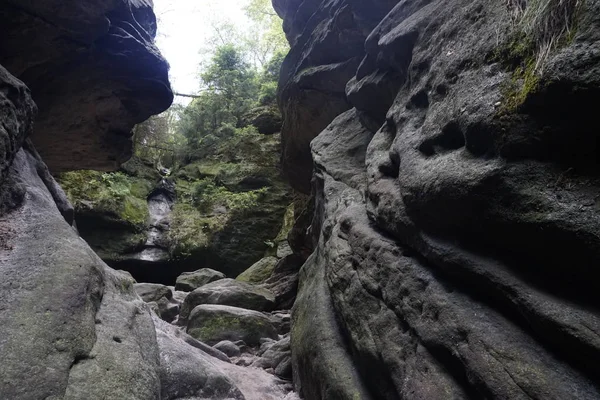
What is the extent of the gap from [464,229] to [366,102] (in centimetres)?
503

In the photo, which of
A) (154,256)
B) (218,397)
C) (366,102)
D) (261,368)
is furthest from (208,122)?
(218,397)

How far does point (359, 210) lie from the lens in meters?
6.08

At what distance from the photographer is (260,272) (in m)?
15.2

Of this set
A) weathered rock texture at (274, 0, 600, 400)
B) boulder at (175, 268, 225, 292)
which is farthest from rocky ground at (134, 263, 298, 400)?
weathered rock texture at (274, 0, 600, 400)

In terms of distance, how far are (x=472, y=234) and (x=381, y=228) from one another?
1763mm

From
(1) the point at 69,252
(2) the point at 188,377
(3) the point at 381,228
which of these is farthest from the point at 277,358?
(1) the point at 69,252

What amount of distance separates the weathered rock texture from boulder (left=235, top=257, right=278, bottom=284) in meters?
8.51

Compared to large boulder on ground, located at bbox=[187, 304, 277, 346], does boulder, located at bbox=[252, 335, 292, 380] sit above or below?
below

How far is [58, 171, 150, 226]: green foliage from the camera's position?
54.1ft

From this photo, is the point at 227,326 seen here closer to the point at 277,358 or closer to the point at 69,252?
the point at 277,358

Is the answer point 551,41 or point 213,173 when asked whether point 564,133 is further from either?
point 213,173

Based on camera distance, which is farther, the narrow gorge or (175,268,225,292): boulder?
(175,268,225,292): boulder

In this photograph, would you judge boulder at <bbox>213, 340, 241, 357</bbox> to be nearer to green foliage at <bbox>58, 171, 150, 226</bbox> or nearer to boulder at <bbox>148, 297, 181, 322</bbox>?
boulder at <bbox>148, 297, 181, 322</bbox>

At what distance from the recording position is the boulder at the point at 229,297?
9797 mm
